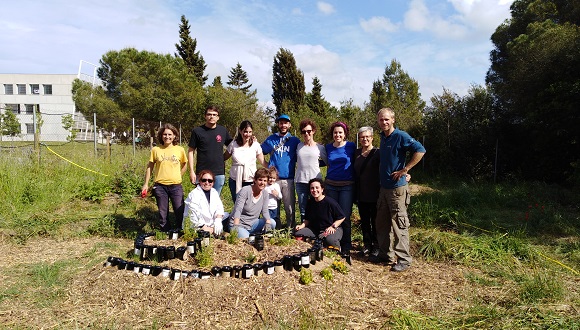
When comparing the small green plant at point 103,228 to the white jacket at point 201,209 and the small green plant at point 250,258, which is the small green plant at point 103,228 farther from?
the small green plant at point 250,258

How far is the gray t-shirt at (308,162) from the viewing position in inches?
176

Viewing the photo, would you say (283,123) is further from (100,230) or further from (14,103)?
(14,103)

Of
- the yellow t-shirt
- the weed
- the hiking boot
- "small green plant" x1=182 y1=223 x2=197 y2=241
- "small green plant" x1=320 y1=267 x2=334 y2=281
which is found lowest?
the hiking boot

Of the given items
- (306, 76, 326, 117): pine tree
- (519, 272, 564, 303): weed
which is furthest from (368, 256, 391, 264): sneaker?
(306, 76, 326, 117): pine tree

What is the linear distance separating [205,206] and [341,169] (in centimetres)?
160

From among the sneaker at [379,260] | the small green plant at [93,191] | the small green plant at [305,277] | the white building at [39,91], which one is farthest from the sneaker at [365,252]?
the white building at [39,91]

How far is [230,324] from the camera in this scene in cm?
277

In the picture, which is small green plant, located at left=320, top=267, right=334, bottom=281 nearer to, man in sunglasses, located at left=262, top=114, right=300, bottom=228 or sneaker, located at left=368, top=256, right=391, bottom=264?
sneaker, located at left=368, top=256, right=391, bottom=264

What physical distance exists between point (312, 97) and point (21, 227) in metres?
23.4

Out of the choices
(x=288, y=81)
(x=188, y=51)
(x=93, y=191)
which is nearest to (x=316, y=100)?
(x=288, y=81)

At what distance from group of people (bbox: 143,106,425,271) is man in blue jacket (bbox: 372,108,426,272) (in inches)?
0.4

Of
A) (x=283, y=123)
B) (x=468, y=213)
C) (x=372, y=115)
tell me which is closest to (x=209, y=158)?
(x=283, y=123)

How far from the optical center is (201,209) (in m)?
4.37

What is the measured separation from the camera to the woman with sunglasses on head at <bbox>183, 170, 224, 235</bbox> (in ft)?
14.3
